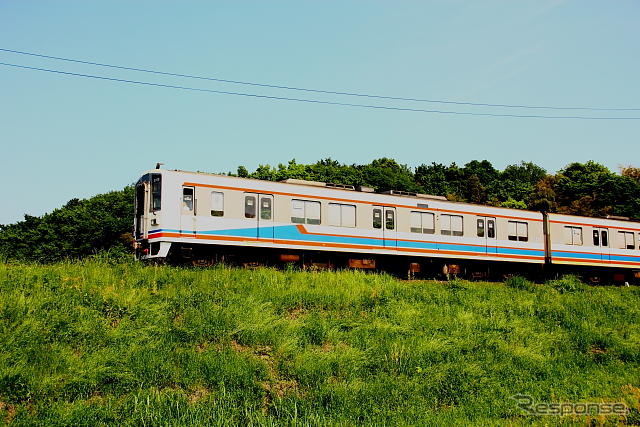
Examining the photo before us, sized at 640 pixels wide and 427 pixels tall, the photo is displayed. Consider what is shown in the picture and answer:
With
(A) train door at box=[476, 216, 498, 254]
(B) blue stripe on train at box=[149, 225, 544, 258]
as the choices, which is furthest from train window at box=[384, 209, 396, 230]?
(A) train door at box=[476, 216, 498, 254]

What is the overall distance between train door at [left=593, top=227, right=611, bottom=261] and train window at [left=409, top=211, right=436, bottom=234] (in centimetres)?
1185

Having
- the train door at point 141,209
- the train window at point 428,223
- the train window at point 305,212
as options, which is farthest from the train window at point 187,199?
the train window at point 428,223

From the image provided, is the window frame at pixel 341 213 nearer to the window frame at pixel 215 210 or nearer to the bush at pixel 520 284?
the window frame at pixel 215 210

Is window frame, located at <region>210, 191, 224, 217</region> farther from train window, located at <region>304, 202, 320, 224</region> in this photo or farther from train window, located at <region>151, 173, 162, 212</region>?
train window, located at <region>304, 202, 320, 224</region>

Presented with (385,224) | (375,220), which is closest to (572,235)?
(385,224)

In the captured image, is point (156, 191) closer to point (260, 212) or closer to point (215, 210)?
point (215, 210)

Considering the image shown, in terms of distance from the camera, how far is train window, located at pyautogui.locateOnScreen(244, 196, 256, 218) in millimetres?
21703

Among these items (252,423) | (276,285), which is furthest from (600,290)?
(252,423)

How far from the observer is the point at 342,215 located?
24.2 meters

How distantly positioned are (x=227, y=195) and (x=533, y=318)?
10.7 metres

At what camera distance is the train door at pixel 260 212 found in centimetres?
2180

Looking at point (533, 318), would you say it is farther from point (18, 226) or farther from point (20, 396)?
point (18, 226)

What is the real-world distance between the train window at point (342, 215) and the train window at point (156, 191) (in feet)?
21.8

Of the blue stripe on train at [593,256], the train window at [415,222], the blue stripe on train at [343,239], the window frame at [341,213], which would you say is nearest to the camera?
the blue stripe on train at [343,239]
